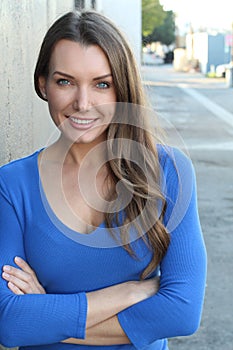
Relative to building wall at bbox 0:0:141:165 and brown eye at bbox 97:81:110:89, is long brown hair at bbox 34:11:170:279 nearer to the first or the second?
brown eye at bbox 97:81:110:89

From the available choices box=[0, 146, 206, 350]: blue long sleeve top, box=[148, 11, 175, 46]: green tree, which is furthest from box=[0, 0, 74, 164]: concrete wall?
box=[148, 11, 175, 46]: green tree

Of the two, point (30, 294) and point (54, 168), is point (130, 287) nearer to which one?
point (30, 294)

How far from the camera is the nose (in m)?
1.88

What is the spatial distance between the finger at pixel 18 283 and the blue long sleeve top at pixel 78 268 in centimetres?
2

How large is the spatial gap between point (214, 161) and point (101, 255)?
31.7ft

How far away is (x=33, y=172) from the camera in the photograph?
6.52 feet

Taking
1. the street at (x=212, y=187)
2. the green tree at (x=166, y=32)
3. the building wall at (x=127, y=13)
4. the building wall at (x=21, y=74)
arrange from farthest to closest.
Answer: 1. the green tree at (x=166, y=32)
2. the building wall at (x=127, y=13)
3. the street at (x=212, y=187)
4. the building wall at (x=21, y=74)

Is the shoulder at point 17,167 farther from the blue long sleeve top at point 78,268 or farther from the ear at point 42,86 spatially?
the ear at point 42,86

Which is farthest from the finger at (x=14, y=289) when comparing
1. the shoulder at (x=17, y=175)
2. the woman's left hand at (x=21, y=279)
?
the shoulder at (x=17, y=175)

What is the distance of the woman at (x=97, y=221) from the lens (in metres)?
1.87

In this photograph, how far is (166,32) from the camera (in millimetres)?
75312

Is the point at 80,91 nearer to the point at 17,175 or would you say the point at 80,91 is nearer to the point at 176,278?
the point at 17,175

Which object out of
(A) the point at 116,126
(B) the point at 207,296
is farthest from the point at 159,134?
(B) the point at 207,296

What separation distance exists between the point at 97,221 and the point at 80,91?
0.35 meters
